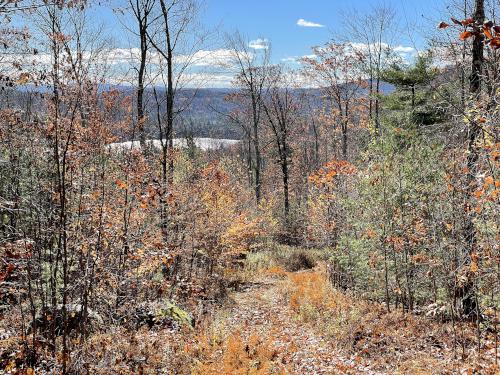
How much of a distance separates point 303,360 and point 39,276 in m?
5.36

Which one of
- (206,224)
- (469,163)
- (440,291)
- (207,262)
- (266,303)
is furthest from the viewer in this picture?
(207,262)

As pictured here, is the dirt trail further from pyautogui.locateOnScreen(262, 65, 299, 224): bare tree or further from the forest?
pyautogui.locateOnScreen(262, 65, 299, 224): bare tree

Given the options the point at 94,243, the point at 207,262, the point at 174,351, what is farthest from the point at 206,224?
the point at 94,243

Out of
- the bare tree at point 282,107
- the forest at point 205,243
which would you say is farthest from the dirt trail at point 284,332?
the bare tree at point 282,107

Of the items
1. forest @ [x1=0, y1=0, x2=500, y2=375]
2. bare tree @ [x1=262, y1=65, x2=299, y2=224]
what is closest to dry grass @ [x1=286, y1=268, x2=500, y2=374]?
forest @ [x1=0, y1=0, x2=500, y2=375]

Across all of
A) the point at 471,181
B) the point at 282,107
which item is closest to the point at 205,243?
the point at 471,181

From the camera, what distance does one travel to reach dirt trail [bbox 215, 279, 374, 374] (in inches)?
315

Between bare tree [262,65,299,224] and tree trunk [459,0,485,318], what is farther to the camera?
bare tree [262,65,299,224]

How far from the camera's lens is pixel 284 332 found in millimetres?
10336

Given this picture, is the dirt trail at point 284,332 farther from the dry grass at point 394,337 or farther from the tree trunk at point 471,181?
→ the tree trunk at point 471,181

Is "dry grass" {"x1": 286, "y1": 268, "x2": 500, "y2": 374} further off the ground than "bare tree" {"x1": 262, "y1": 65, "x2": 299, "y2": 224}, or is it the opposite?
"bare tree" {"x1": 262, "y1": 65, "x2": 299, "y2": 224}

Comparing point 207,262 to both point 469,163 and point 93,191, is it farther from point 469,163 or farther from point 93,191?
point 469,163

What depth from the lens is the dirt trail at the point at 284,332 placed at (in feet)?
26.2

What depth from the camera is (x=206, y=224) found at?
15117 mm
